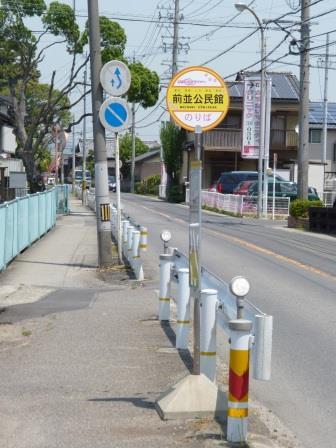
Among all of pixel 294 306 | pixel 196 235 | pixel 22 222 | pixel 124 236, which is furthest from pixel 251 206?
pixel 196 235

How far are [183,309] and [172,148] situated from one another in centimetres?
4657

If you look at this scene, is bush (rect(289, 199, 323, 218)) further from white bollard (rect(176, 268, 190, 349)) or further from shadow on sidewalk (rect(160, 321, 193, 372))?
white bollard (rect(176, 268, 190, 349))

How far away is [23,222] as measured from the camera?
17109 millimetres

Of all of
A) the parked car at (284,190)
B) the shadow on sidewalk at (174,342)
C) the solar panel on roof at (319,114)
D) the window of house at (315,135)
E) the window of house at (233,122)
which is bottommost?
the shadow on sidewalk at (174,342)

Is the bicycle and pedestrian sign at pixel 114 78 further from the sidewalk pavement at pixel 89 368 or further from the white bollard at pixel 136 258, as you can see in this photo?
the sidewalk pavement at pixel 89 368

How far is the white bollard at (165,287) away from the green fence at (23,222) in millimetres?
5127

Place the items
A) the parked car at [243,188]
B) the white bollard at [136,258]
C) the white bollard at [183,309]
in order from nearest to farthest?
the white bollard at [183,309] < the white bollard at [136,258] < the parked car at [243,188]

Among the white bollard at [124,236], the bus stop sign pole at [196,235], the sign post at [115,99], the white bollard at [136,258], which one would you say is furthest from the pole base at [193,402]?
the white bollard at [124,236]

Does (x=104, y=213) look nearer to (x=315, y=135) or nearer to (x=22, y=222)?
(x=22, y=222)

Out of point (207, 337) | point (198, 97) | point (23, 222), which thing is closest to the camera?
point (198, 97)

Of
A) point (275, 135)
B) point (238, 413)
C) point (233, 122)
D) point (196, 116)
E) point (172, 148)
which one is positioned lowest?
point (238, 413)

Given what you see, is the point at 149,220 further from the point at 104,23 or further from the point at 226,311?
the point at 226,311

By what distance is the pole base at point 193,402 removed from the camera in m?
5.54

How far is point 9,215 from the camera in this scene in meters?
14.6
